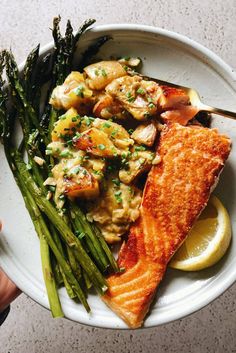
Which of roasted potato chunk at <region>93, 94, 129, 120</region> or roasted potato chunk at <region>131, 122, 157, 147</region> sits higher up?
roasted potato chunk at <region>93, 94, 129, 120</region>

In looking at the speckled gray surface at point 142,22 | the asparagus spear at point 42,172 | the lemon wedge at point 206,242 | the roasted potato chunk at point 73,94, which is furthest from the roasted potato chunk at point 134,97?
the speckled gray surface at point 142,22

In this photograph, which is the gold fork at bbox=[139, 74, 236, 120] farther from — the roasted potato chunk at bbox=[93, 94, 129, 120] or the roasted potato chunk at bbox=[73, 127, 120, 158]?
the roasted potato chunk at bbox=[73, 127, 120, 158]

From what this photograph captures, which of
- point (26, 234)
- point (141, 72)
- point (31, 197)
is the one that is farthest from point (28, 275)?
point (141, 72)

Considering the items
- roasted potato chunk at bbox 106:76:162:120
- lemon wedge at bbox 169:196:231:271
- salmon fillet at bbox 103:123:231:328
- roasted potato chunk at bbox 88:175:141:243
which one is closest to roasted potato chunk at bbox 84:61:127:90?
roasted potato chunk at bbox 106:76:162:120

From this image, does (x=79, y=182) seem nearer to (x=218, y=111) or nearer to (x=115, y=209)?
(x=115, y=209)

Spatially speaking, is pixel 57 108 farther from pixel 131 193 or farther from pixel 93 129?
pixel 131 193
